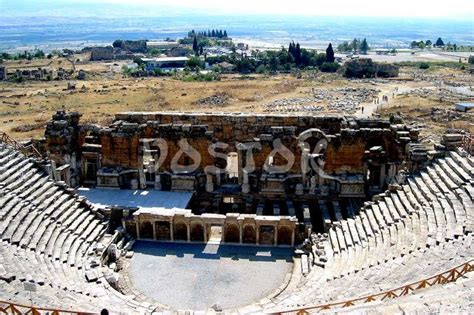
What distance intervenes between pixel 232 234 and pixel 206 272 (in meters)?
3.21

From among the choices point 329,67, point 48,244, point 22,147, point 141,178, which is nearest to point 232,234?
point 141,178

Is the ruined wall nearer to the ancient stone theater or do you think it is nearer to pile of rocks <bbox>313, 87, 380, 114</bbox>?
the ancient stone theater

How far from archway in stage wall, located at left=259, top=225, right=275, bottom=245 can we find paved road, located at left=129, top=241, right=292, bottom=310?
1.35ft

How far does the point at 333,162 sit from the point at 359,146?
5.79 ft

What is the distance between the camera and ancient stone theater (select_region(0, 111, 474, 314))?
17250mm

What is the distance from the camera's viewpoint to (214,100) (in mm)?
73688

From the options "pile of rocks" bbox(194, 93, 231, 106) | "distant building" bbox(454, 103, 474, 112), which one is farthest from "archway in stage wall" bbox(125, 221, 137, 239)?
"distant building" bbox(454, 103, 474, 112)

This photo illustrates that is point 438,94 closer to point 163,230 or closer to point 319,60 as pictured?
point 319,60

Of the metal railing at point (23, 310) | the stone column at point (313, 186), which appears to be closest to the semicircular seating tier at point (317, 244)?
the metal railing at point (23, 310)

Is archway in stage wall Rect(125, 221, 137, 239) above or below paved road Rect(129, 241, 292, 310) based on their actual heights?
above

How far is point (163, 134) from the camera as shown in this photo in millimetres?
30312

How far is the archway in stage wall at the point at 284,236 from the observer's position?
25359 mm

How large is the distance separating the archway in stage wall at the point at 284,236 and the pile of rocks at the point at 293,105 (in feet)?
139

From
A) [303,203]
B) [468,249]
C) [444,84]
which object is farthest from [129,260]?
[444,84]
